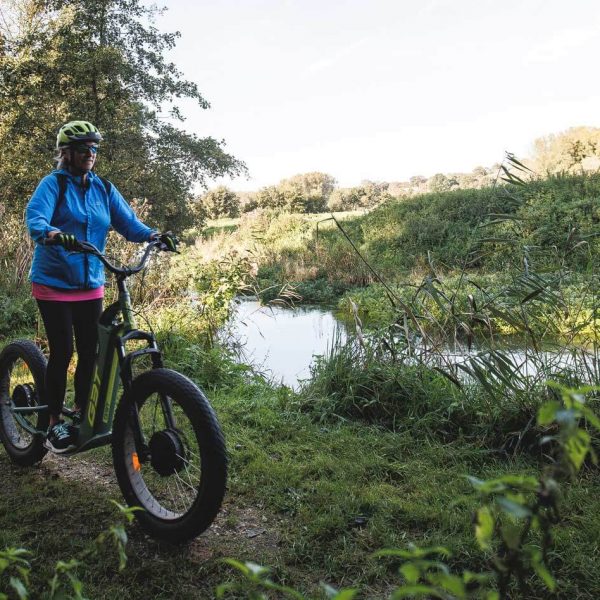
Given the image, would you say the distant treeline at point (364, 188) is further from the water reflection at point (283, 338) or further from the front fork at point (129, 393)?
the front fork at point (129, 393)

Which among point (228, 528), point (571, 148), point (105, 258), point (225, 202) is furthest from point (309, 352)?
point (571, 148)

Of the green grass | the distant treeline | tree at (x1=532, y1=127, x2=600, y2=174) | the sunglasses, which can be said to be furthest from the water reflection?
tree at (x1=532, y1=127, x2=600, y2=174)

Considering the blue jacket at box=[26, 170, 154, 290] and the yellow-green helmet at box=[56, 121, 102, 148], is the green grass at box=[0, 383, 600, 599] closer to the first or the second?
the blue jacket at box=[26, 170, 154, 290]

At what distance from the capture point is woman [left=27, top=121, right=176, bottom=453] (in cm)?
277

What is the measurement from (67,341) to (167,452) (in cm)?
100

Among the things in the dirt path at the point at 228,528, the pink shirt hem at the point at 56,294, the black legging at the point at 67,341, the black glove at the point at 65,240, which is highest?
the black glove at the point at 65,240

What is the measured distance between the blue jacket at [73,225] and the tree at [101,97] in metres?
12.8

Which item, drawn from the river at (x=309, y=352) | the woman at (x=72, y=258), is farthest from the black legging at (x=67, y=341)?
the river at (x=309, y=352)

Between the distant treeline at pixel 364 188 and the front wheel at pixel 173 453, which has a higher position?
the distant treeline at pixel 364 188

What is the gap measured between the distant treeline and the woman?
1294cm

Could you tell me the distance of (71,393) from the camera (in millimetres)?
5008

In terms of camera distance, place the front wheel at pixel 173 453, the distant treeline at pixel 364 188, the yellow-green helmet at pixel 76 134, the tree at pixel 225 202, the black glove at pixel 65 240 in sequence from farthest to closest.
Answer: the tree at pixel 225 202, the distant treeline at pixel 364 188, the yellow-green helmet at pixel 76 134, the black glove at pixel 65 240, the front wheel at pixel 173 453

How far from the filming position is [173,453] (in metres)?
2.40

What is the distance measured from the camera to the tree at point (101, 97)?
1497 centimetres
